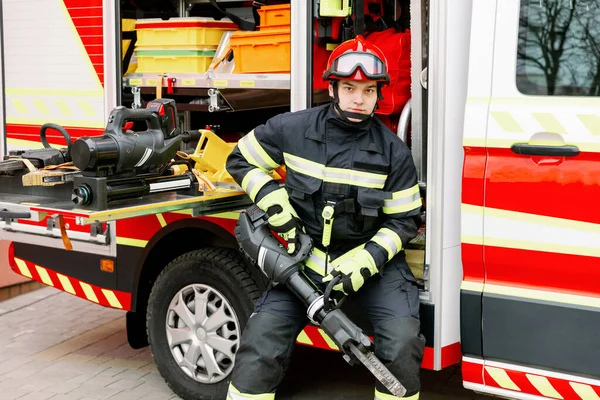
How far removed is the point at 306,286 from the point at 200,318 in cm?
103

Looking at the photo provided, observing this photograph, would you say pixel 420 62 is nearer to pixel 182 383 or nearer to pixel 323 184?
pixel 323 184

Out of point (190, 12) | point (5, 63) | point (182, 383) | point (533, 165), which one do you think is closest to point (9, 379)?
point (182, 383)

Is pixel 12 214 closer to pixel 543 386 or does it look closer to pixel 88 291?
pixel 88 291

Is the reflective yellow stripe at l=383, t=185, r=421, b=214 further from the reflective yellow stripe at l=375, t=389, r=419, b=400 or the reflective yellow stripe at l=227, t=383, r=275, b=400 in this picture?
the reflective yellow stripe at l=227, t=383, r=275, b=400

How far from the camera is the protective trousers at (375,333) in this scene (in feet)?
12.6

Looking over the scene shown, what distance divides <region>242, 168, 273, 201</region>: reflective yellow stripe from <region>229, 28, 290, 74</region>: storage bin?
79 centimetres

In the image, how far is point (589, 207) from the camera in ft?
11.6

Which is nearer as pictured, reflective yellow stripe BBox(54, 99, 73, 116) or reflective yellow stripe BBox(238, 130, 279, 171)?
reflective yellow stripe BBox(238, 130, 279, 171)

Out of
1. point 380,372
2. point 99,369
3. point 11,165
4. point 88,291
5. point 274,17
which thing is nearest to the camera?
point 380,372

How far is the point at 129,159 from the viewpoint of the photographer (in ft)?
13.6

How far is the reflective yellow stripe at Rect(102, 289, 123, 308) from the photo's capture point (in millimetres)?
5217

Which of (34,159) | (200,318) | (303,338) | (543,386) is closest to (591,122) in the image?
(543,386)

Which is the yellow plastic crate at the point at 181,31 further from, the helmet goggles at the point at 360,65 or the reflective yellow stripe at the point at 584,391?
the reflective yellow stripe at the point at 584,391

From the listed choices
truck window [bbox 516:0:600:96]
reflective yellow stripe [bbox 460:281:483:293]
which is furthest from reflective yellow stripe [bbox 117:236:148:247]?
truck window [bbox 516:0:600:96]
